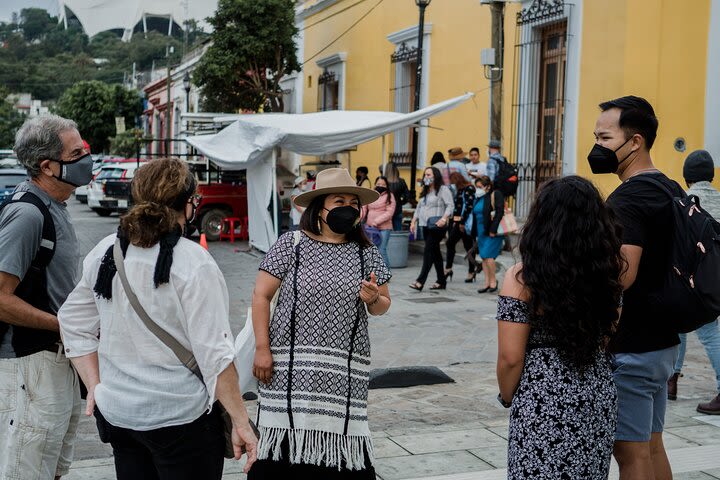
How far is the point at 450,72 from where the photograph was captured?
60.3 feet

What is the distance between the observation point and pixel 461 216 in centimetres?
1271

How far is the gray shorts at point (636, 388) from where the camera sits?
3570 mm

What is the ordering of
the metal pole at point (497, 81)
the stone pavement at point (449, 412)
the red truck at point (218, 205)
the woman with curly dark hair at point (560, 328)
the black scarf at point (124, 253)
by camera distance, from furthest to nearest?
the red truck at point (218, 205) < the metal pole at point (497, 81) < the stone pavement at point (449, 412) < the woman with curly dark hair at point (560, 328) < the black scarf at point (124, 253)

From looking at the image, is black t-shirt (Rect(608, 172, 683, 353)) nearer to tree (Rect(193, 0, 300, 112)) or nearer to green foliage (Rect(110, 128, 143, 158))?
tree (Rect(193, 0, 300, 112))

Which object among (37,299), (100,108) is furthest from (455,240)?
(100,108)

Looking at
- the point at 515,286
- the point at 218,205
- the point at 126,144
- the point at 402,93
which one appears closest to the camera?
the point at 515,286

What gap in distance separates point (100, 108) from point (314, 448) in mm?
64313

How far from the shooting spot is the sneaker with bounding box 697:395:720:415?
632cm

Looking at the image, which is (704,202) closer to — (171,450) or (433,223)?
(171,450)

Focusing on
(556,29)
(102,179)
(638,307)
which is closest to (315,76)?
(102,179)

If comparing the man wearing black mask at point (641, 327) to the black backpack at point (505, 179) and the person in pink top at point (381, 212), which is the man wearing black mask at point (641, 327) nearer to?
the black backpack at point (505, 179)

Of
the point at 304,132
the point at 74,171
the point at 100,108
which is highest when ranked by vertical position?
the point at 100,108

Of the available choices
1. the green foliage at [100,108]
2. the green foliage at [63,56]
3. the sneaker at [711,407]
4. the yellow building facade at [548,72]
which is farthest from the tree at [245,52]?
the green foliage at [63,56]

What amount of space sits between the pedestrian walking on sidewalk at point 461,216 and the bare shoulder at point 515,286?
374 inches
